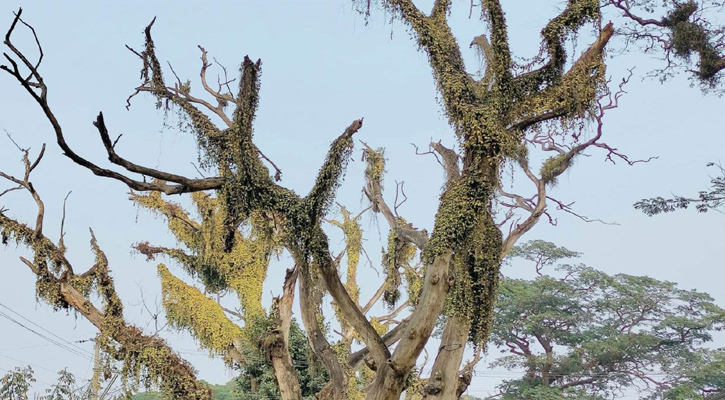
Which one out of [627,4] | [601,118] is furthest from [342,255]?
[627,4]

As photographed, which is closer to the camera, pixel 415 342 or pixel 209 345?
pixel 415 342

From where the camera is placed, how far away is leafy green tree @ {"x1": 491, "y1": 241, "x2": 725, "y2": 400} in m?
25.9

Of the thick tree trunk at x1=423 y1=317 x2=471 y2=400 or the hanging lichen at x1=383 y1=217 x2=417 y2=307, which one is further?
the hanging lichen at x1=383 y1=217 x2=417 y2=307

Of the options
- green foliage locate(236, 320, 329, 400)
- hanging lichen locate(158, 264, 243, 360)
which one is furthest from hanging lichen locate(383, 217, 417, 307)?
hanging lichen locate(158, 264, 243, 360)

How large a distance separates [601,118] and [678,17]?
212 cm

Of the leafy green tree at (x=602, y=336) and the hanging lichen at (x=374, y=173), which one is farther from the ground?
the leafy green tree at (x=602, y=336)

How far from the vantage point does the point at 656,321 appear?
26719 millimetres

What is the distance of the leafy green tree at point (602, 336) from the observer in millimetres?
25891

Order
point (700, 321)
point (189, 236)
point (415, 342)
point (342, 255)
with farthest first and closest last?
point (700, 321), point (189, 236), point (342, 255), point (415, 342)

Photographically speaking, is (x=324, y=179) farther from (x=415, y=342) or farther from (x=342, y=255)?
(x=342, y=255)

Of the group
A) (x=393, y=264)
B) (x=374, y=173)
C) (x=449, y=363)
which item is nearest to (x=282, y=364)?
(x=393, y=264)

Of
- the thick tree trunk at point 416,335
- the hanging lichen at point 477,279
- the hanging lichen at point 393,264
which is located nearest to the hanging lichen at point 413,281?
the hanging lichen at point 393,264

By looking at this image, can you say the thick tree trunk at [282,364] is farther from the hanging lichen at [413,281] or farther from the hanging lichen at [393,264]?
the hanging lichen at [413,281]

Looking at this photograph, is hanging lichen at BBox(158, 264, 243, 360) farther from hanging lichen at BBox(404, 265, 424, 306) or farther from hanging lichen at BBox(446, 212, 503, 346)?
hanging lichen at BBox(446, 212, 503, 346)
